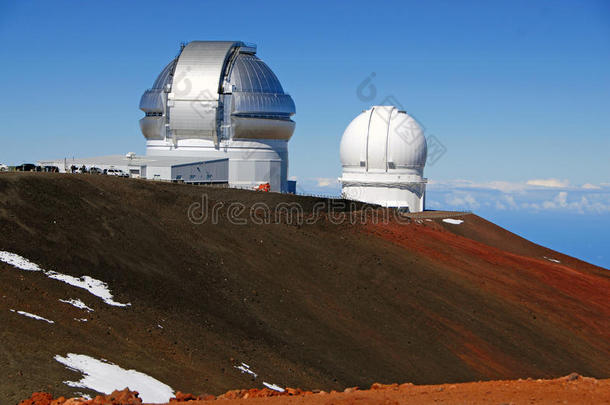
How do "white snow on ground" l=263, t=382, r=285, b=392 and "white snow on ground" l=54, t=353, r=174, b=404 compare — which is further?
"white snow on ground" l=263, t=382, r=285, b=392

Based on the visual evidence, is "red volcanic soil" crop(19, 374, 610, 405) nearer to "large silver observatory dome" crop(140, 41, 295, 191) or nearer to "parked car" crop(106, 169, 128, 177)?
"parked car" crop(106, 169, 128, 177)

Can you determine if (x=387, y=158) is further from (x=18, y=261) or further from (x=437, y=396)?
(x=437, y=396)

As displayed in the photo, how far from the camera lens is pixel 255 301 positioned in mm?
24391

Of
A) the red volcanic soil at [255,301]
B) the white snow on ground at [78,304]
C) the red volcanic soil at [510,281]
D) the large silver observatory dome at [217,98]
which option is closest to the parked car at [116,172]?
the red volcanic soil at [255,301]

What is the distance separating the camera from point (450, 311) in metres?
29.2

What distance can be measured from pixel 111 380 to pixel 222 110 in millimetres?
37091

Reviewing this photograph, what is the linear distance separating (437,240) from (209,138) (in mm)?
19060

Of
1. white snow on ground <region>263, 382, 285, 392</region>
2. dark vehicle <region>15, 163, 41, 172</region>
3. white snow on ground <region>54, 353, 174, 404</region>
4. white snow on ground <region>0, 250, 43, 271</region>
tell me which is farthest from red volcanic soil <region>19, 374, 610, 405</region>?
dark vehicle <region>15, 163, 41, 172</region>

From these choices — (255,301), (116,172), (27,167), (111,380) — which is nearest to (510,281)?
(255,301)

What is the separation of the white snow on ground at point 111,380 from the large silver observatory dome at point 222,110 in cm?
3564

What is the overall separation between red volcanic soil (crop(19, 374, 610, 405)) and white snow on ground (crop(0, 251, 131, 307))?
746 centimetres

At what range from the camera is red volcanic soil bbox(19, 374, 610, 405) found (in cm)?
1261

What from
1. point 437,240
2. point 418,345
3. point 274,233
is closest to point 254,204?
point 274,233

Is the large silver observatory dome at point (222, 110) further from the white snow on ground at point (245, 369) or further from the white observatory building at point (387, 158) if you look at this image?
the white snow on ground at point (245, 369)
